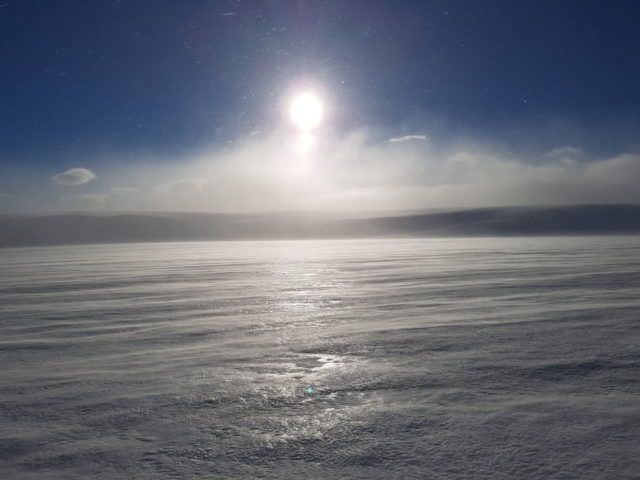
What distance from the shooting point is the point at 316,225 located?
153ft

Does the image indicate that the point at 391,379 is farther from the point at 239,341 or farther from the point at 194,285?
the point at 194,285

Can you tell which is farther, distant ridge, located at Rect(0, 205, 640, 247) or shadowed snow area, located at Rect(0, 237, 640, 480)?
distant ridge, located at Rect(0, 205, 640, 247)

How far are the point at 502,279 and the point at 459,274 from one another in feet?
2.46

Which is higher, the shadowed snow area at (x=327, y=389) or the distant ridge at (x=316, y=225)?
the distant ridge at (x=316, y=225)

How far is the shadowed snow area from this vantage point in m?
1.76

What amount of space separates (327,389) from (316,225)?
4430cm

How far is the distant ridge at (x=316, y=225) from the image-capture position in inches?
1572

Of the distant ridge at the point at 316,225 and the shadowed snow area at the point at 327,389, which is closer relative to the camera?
the shadowed snow area at the point at 327,389

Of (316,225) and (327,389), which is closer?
(327,389)

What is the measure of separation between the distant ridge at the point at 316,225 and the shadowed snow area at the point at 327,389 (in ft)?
114

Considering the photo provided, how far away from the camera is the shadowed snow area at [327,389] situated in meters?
1.76

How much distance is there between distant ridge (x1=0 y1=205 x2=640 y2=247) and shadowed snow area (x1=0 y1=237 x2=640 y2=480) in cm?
3461

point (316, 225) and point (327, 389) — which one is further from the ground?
point (316, 225)

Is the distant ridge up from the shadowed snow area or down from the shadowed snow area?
up
